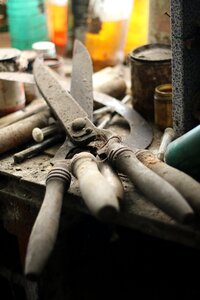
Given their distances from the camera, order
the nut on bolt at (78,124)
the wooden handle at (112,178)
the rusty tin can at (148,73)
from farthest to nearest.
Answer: the rusty tin can at (148,73) < the nut on bolt at (78,124) < the wooden handle at (112,178)

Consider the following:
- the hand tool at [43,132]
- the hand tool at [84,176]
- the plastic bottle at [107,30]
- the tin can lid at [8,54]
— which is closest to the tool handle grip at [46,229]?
the hand tool at [84,176]

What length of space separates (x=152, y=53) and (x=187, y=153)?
1.25 feet

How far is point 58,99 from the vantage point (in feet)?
2.95

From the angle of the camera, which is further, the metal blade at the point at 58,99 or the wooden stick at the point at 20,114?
the wooden stick at the point at 20,114

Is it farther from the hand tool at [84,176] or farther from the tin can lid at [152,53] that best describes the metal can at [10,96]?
the tin can lid at [152,53]

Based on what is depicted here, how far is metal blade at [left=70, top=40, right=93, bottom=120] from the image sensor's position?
36.5 inches

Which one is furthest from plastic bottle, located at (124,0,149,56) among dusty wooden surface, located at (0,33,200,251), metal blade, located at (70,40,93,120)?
dusty wooden surface, located at (0,33,200,251)

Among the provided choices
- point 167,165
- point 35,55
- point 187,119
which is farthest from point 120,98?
point 167,165

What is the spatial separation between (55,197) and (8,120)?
0.41 meters

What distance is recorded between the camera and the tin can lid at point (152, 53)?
968 millimetres

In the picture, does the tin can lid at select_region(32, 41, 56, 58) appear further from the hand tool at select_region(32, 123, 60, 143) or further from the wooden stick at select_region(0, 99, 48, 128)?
the hand tool at select_region(32, 123, 60, 143)

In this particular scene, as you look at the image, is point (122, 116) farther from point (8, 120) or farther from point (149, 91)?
point (8, 120)

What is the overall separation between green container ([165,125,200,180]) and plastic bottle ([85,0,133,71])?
0.69 meters

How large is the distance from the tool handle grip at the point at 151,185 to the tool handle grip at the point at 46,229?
0.09 m
